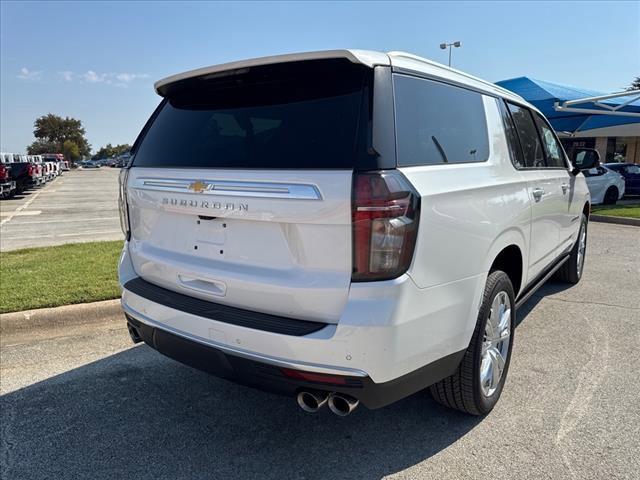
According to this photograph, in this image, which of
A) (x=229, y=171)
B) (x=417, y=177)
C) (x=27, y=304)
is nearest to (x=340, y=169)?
(x=417, y=177)

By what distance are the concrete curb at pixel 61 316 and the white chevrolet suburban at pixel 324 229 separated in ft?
6.28

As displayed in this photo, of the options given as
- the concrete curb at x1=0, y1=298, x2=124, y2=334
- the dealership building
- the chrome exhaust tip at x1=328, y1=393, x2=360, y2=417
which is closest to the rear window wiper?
the chrome exhaust tip at x1=328, y1=393, x2=360, y2=417

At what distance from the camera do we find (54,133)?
91.8 m

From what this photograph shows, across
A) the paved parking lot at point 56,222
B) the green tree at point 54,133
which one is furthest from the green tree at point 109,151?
the paved parking lot at point 56,222

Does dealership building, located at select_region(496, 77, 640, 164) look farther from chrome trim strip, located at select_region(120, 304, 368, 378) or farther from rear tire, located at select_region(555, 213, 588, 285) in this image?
chrome trim strip, located at select_region(120, 304, 368, 378)

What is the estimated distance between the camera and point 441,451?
8.73 ft

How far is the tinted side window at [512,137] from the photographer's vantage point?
3.38 metres

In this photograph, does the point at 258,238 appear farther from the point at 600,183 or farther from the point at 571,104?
the point at 571,104

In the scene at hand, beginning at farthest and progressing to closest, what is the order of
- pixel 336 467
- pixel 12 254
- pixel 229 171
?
pixel 12 254, pixel 336 467, pixel 229 171

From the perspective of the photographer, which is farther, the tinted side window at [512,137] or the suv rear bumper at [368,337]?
the tinted side window at [512,137]

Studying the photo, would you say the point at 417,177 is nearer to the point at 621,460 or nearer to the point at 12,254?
the point at 621,460

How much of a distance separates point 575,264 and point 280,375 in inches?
189

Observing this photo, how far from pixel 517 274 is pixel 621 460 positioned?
1.28 metres

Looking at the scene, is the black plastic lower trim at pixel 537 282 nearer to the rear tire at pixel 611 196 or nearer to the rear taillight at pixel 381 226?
the rear taillight at pixel 381 226
